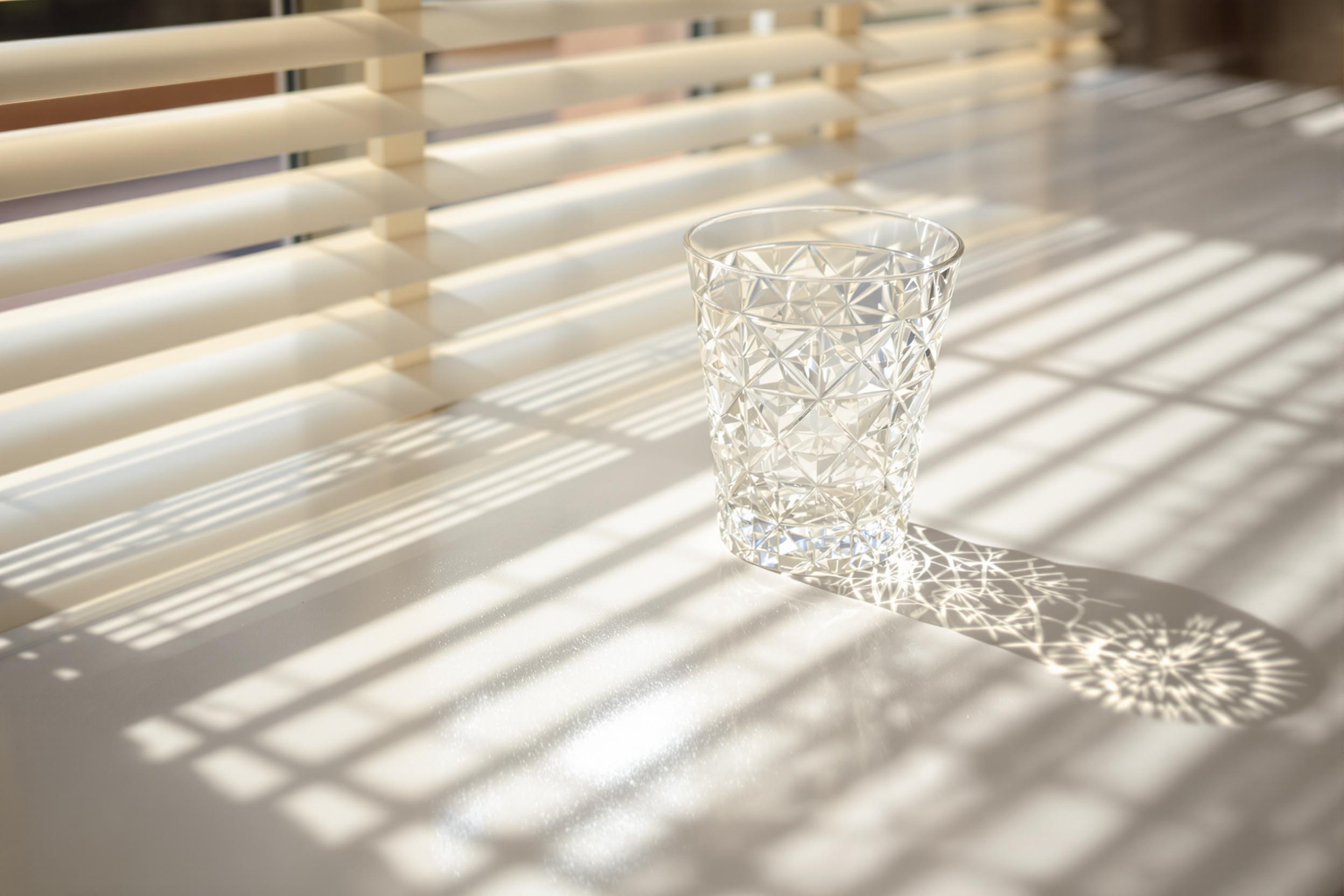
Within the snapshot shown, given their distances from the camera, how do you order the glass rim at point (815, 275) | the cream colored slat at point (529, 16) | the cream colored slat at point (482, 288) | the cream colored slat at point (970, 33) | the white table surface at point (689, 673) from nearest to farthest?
the white table surface at point (689, 673) < the glass rim at point (815, 275) < the cream colored slat at point (482, 288) < the cream colored slat at point (529, 16) < the cream colored slat at point (970, 33)

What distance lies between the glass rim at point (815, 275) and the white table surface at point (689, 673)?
0.23 metres

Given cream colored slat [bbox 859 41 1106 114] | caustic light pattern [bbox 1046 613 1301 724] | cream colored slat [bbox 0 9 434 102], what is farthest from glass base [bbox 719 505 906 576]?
cream colored slat [bbox 859 41 1106 114]

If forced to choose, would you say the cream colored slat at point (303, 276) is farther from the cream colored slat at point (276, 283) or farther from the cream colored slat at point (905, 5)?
the cream colored slat at point (905, 5)

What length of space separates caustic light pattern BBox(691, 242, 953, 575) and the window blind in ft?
1.35

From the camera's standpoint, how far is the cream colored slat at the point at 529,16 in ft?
3.79

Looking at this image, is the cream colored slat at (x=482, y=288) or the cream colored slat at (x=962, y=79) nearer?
the cream colored slat at (x=482, y=288)

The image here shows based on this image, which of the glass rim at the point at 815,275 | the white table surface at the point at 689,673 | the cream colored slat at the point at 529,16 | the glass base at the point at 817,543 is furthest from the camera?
the cream colored slat at the point at 529,16

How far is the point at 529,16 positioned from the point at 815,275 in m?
0.51

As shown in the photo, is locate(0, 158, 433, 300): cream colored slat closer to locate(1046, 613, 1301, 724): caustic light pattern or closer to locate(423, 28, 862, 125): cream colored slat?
locate(423, 28, 862, 125): cream colored slat

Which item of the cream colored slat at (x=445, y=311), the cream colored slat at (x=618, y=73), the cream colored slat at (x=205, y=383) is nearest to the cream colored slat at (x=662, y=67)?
the cream colored slat at (x=618, y=73)

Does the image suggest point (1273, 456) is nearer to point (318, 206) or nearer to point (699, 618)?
point (699, 618)

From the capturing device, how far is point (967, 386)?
4.14 feet

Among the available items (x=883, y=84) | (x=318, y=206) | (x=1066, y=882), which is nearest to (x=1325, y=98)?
(x=883, y=84)

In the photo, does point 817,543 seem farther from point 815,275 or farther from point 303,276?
point 303,276
